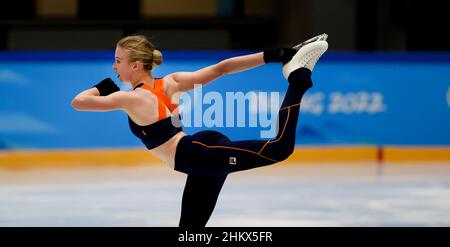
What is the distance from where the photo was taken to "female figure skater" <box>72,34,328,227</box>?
363 cm

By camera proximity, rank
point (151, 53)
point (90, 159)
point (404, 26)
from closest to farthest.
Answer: point (151, 53)
point (90, 159)
point (404, 26)

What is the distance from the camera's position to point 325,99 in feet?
20.9

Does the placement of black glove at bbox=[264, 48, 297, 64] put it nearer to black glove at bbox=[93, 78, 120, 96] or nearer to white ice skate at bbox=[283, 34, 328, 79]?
white ice skate at bbox=[283, 34, 328, 79]

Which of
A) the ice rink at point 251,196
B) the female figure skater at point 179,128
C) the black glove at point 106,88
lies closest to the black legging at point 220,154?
the female figure skater at point 179,128

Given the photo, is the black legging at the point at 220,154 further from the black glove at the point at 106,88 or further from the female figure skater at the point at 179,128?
the black glove at the point at 106,88

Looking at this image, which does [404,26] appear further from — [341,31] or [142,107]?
[142,107]

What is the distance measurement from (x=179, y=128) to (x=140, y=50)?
390 mm

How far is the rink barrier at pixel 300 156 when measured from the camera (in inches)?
239

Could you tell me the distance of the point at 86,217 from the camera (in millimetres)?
4570

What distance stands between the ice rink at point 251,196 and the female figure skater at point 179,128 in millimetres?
623

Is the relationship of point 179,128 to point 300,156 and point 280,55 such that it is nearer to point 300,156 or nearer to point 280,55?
point 280,55
